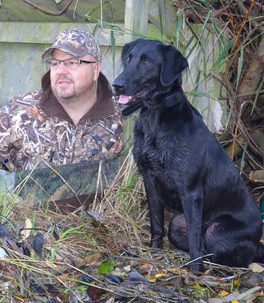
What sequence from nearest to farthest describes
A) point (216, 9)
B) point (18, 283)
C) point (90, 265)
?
1. point (18, 283)
2. point (90, 265)
3. point (216, 9)

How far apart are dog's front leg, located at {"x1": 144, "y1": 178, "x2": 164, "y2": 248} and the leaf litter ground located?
0.22ft

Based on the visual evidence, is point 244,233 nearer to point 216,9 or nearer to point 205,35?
point 205,35

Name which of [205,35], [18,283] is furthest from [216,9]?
[18,283]

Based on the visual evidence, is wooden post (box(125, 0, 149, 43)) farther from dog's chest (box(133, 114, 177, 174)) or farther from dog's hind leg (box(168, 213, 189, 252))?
dog's hind leg (box(168, 213, 189, 252))

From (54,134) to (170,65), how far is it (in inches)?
59.1

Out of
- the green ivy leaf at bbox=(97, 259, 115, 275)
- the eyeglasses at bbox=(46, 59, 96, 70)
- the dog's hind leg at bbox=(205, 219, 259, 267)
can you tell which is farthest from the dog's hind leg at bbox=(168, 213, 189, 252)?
the eyeglasses at bbox=(46, 59, 96, 70)

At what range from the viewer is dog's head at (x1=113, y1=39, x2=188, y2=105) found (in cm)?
419

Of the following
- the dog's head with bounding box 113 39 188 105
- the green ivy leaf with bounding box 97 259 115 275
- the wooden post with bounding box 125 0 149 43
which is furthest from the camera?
the wooden post with bounding box 125 0 149 43

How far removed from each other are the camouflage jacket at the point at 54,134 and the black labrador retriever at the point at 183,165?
3.08 feet

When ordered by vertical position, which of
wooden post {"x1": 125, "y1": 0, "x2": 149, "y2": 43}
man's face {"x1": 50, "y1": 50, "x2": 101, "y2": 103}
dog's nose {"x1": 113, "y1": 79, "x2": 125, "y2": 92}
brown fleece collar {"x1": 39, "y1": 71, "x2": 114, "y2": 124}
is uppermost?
wooden post {"x1": 125, "y1": 0, "x2": 149, "y2": 43}

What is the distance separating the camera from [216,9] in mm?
6004

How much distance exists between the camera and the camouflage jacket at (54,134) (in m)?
5.41

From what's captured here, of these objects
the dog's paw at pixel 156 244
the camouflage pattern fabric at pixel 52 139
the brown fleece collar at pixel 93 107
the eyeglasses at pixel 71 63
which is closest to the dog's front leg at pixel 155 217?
the dog's paw at pixel 156 244

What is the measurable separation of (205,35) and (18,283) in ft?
8.99
